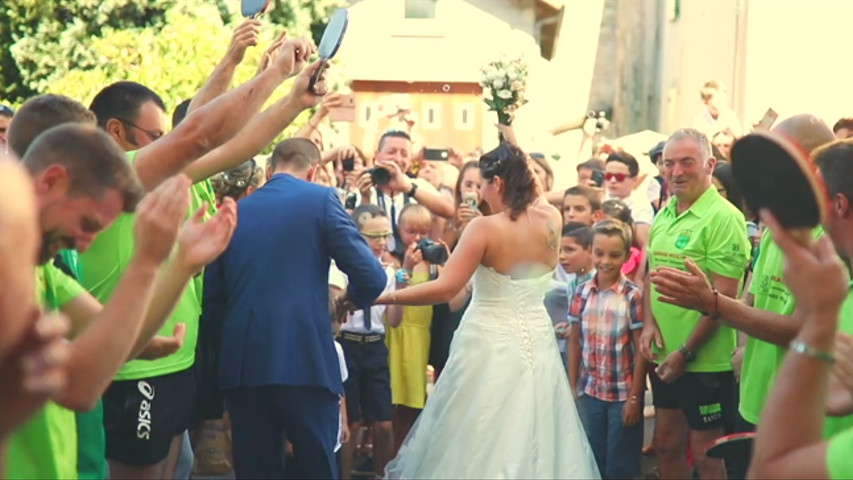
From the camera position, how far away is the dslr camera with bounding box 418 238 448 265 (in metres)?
8.24

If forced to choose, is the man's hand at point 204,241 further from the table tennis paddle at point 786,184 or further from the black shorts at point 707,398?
the black shorts at point 707,398

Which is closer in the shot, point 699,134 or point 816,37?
point 699,134

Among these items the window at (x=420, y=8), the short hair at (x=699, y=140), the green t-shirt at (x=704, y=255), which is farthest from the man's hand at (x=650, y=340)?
the window at (x=420, y=8)

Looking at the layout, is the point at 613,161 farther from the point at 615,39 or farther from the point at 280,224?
the point at 615,39

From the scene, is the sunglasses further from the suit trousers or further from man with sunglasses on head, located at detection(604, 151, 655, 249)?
the suit trousers

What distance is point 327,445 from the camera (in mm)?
6762

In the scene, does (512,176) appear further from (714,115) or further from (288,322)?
(714,115)

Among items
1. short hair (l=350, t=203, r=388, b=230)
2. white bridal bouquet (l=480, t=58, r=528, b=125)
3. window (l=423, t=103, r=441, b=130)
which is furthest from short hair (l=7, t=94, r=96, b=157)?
window (l=423, t=103, r=441, b=130)

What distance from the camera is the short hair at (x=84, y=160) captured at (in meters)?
3.15

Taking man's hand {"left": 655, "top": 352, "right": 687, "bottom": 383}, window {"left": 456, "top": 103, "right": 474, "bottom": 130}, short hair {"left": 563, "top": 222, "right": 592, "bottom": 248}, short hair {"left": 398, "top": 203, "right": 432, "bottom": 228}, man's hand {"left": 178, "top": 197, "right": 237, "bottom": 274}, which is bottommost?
window {"left": 456, "top": 103, "right": 474, "bottom": 130}

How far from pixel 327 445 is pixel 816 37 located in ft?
37.6

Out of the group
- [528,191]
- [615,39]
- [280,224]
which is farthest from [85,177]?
[615,39]

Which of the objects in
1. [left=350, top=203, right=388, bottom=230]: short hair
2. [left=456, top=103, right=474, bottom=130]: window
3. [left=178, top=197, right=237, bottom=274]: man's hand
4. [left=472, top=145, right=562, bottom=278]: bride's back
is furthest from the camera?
[left=456, top=103, right=474, bottom=130]: window

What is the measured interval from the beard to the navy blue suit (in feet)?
11.4
